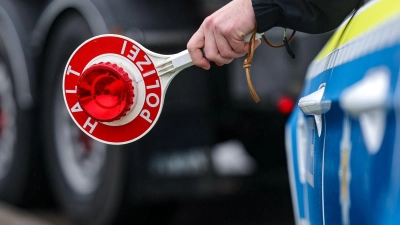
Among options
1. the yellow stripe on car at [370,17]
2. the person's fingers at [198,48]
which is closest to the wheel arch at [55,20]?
the person's fingers at [198,48]

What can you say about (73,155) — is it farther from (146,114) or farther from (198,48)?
(198,48)

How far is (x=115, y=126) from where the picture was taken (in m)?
1.83

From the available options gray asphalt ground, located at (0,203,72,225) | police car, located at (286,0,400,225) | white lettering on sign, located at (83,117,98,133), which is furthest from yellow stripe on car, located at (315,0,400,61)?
gray asphalt ground, located at (0,203,72,225)

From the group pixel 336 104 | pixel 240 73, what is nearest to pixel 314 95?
pixel 336 104

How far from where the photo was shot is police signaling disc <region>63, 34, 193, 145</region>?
5.74ft

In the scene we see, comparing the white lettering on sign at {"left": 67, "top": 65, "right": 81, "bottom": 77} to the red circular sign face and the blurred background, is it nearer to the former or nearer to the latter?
the red circular sign face

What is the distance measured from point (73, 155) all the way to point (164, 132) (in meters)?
0.63

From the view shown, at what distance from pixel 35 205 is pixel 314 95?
2.94 metres

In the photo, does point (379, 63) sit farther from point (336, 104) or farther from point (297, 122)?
point (297, 122)

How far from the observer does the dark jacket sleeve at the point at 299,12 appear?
1.64 m

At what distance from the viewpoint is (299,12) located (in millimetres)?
1657

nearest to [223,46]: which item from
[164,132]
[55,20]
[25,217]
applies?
[164,132]

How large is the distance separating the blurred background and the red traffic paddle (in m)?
1.40

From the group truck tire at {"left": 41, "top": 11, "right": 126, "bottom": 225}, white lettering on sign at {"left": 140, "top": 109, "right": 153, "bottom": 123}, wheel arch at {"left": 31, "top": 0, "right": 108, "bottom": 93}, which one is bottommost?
truck tire at {"left": 41, "top": 11, "right": 126, "bottom": 225}
